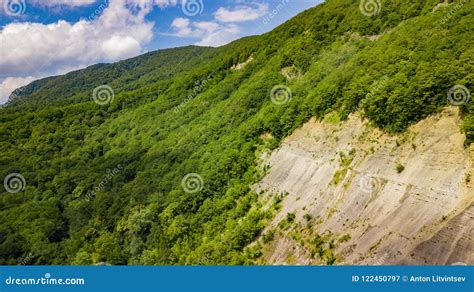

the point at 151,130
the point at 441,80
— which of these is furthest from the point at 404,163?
the point at 151,130

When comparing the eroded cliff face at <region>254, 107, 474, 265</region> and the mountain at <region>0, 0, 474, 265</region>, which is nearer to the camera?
the eroded cliff face at <region>254, 107, 474, 265</region>

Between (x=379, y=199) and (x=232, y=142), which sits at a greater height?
(x=232, y=142)

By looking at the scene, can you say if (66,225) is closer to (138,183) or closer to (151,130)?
(138,183)

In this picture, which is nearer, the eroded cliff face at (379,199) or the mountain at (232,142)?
the eroded cliff face at (379,199)
